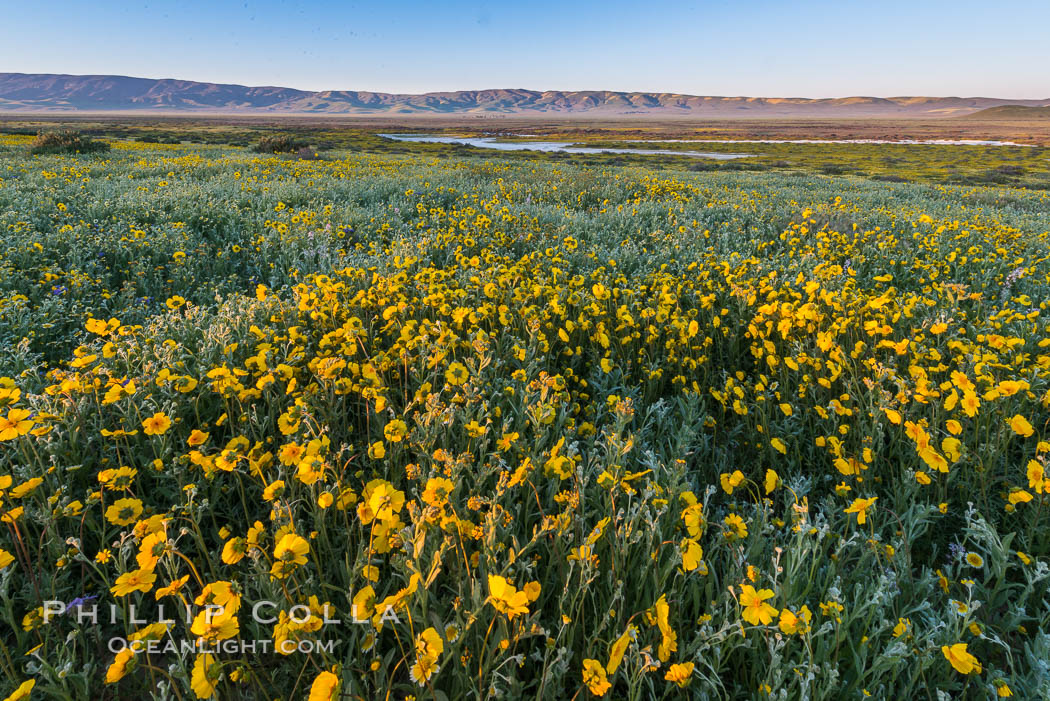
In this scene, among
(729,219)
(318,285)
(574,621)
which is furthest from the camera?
(729,219)

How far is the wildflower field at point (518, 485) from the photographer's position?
149cm

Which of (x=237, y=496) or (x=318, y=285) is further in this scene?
(x=318, y=285)

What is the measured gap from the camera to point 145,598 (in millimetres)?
1903

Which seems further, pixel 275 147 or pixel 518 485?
pixel 275 147

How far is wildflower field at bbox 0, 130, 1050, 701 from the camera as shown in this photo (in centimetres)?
149

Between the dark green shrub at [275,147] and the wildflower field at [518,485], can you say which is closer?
the wildflower field at [518,485]

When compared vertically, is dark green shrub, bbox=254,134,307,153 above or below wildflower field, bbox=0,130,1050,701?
above

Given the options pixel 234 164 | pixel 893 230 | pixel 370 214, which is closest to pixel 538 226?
pixel 370 214

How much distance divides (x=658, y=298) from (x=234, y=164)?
17303 millimetres

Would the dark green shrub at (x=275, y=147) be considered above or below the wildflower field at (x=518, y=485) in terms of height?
above

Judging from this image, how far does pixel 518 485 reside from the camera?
2273mm

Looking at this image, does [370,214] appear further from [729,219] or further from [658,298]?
[729,219]

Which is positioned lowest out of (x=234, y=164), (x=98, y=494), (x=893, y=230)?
(x=98, y=494)

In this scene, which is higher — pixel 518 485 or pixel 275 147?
pixel 275 147
